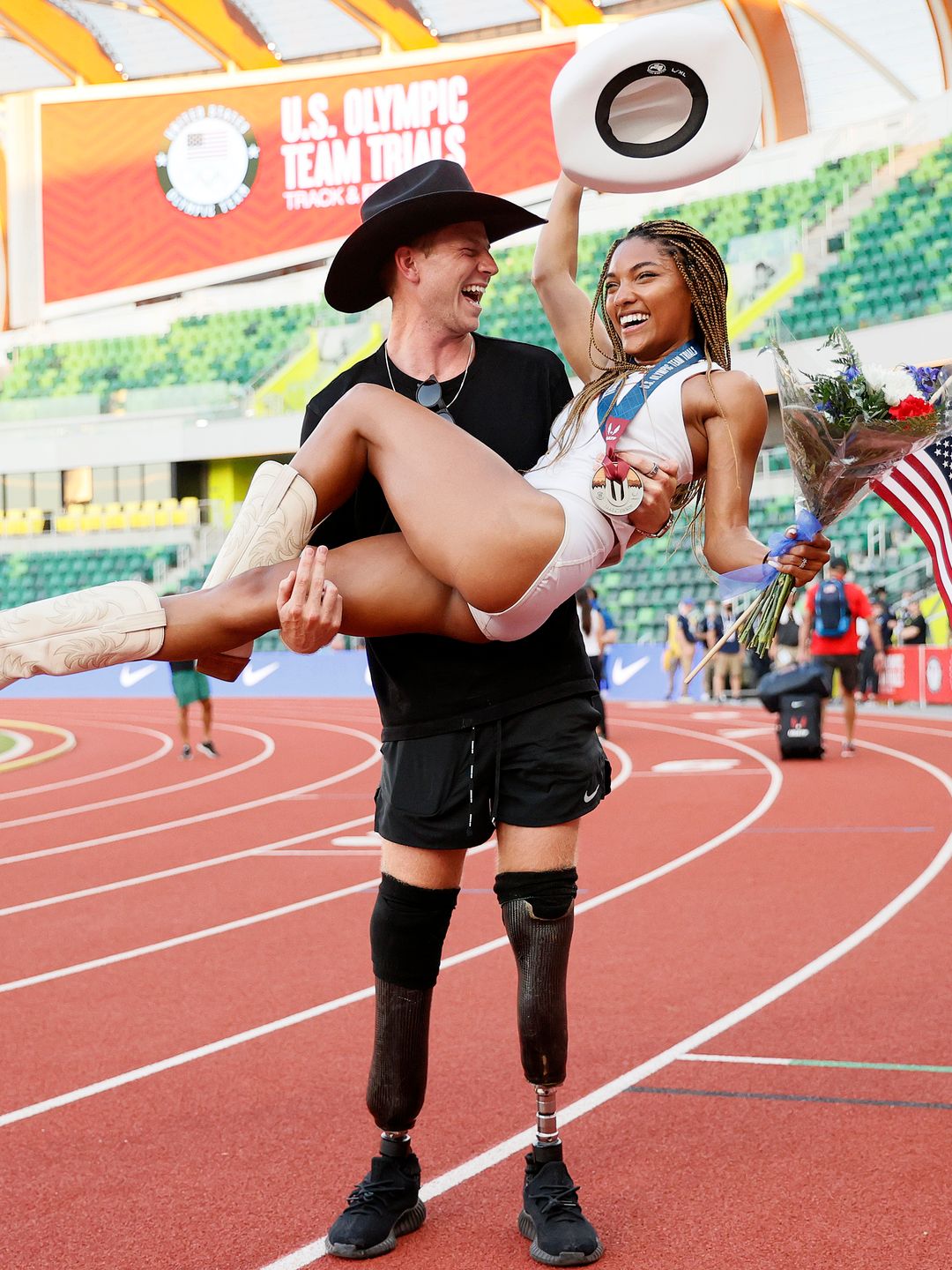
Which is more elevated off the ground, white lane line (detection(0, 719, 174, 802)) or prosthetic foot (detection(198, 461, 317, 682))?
prosthetic foot (detection(198, 461, 317, 682))

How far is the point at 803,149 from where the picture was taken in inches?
1140

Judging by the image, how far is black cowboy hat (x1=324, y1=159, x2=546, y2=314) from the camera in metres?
2.98

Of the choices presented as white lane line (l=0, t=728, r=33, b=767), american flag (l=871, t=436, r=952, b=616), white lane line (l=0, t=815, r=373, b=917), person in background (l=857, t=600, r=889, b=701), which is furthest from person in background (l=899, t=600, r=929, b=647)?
american flag (l=871, t=436, r=952, b=616)

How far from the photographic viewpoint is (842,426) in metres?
3.09

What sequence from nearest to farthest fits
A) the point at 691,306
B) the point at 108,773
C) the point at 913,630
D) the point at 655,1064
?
the point at 691,306 → the point at 655,1064 → the point at 108,773 → the point at 913,630

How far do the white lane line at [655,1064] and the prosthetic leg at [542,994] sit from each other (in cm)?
35

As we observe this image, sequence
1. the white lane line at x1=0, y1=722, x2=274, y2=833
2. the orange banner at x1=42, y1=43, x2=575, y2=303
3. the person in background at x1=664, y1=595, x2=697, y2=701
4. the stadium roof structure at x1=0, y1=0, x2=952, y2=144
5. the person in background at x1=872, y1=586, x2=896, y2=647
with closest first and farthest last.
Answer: the white lane line at x1=0, y1=722, x2=274, y2=833, the person in background at x1=872, y1=586, x2=896, y2=647, the person in background at x1=664, y1=595, x2=697, y2=701, the stadium roof structure at x1=0, y1=0, x2=952, y2=144, the orange banner at x1=42, y1=43, x2=575, y2=303

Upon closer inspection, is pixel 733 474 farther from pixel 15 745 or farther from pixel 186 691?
pixel 15 745

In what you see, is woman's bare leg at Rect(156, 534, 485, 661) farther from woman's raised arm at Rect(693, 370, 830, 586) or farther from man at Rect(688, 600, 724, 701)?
man at Rect(688, 600, 724, 701)

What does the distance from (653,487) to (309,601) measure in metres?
0.71

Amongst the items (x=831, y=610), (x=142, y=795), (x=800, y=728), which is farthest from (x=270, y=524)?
Result: (x=831, y=610)

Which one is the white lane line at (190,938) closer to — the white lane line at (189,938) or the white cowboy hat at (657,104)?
the white lane line at (189,938)

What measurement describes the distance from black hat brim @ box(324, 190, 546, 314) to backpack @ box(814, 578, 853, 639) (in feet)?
30.7

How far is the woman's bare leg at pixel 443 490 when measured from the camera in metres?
2.78
